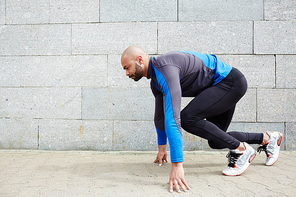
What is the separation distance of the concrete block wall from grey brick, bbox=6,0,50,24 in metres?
0.02

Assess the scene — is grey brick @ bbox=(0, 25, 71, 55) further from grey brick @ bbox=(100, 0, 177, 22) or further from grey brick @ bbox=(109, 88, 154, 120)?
grey brick @ bbox=(109, 88, 154, 120)

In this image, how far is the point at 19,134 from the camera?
12.4ft

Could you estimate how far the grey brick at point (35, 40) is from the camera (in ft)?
12.5

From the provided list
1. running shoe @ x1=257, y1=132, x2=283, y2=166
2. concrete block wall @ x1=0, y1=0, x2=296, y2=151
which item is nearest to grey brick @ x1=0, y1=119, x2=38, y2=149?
concrete block wall @ x1=0, y1=0, x2=296, y2=151

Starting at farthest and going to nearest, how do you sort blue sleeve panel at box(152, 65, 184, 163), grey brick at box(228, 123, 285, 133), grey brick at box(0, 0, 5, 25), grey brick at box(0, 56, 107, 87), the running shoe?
grey brick at box(0, 0, 5, 25) < grey brick at box(0, 56, 107, 87) < grey brick at box(228, 123, 285, 133) < the running shoe < blue sleeve panel at box(152, 65, 184, 163)

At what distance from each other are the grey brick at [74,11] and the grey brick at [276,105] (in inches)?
115

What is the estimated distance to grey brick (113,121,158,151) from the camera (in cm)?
370

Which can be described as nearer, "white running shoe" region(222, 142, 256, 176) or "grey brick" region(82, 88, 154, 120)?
"white running shoe" region(222, 142, 256, 176)

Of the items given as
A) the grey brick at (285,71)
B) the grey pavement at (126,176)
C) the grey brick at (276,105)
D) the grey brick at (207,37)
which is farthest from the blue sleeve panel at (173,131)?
the grey brick at (285,71)

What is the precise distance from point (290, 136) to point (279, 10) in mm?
1981

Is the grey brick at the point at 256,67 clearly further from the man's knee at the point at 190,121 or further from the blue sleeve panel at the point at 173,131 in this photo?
the blue sleeve panel at the point at 173,131

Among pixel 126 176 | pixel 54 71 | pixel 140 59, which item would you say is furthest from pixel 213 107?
pixel 54 71

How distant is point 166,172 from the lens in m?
2.62

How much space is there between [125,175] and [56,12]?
2835mm
